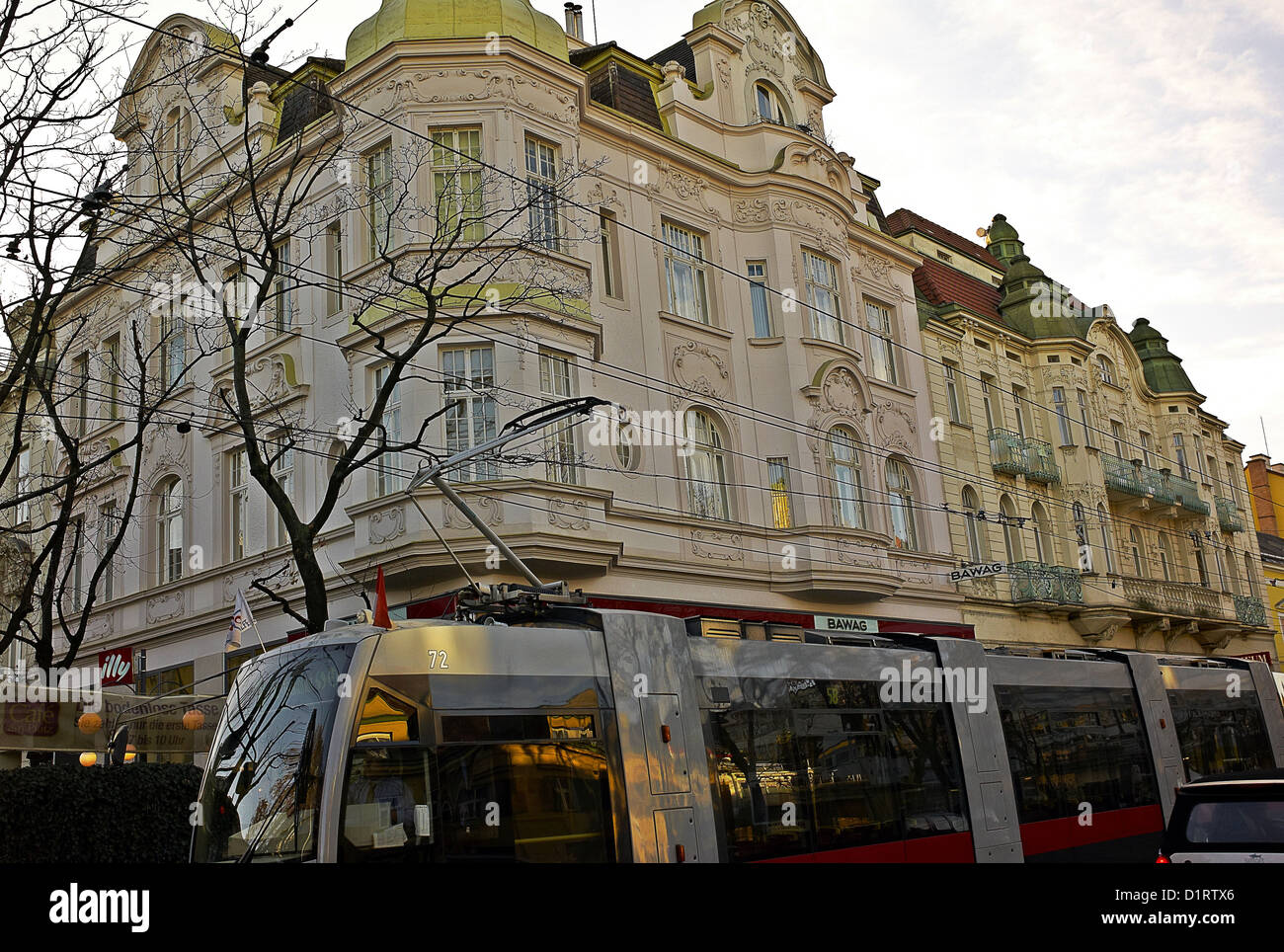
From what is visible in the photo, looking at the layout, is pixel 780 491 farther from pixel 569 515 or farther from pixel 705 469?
pixel 569 515

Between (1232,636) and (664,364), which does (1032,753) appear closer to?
(664,364)

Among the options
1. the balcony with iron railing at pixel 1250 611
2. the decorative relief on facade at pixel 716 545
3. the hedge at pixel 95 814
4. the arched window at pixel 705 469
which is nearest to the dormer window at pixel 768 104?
the arched window at pixel 705 469

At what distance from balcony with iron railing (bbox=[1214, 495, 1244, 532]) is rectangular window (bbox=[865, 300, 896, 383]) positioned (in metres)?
19.1

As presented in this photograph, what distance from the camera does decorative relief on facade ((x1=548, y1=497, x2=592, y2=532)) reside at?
19656 millimetres

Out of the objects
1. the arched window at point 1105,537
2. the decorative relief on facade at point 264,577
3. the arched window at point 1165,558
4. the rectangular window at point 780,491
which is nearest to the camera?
the decorative relief on facade at point 264,577

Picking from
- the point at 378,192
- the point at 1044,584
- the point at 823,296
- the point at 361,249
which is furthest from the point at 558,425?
the point at 1044,584

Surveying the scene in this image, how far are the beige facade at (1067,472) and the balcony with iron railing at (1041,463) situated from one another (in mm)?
56

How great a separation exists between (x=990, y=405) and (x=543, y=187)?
1678 centimetres

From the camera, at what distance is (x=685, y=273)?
25094mm

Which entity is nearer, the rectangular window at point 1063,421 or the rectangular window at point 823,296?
the rectangular window at point 823,296

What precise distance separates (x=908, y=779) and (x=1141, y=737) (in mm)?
5417

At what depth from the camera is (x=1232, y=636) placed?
129 feet

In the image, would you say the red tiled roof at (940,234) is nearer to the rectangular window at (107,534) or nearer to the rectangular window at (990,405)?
the rectangular window at (990,405)

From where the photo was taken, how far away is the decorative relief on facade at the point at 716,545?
22.8 m
